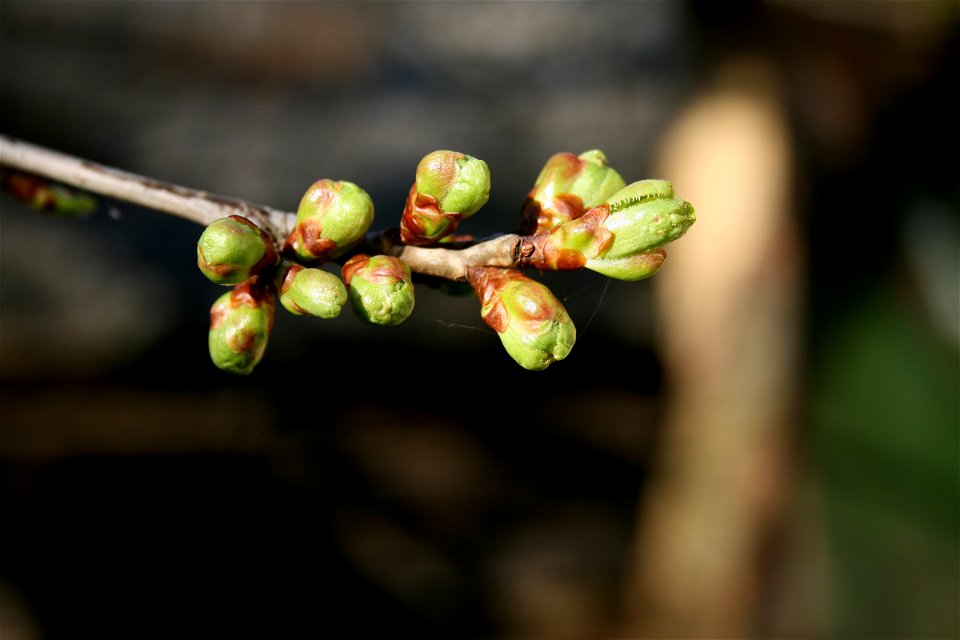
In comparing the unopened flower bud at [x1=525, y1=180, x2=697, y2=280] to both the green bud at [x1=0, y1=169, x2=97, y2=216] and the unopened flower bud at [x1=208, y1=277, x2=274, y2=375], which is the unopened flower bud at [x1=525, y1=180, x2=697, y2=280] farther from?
the green bud at [x1=0, y1=169, x2=97, y2=216]

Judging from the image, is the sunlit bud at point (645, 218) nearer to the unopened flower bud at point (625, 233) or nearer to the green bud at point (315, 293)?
the unopened flower bud at point (625, 233)

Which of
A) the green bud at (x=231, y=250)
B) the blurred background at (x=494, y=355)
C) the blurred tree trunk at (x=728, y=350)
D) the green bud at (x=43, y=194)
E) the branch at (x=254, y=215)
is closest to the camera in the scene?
the green bud at (x=231, y=250)

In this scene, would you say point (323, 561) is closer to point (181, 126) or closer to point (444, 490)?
point (444, 490)

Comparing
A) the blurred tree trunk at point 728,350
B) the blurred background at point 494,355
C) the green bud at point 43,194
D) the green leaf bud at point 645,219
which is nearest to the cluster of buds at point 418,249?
the green leaf bud at point 645,219

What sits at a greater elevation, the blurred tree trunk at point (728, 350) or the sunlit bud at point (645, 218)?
the blurred tree trunk at point (728, 350)

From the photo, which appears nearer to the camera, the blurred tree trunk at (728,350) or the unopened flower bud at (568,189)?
the unopened flower bud at (568,189)

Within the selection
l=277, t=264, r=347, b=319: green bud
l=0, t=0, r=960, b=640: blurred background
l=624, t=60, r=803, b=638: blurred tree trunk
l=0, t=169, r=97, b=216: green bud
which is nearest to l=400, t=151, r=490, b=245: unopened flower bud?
l=277, t=264, r=347, b=319: green bud

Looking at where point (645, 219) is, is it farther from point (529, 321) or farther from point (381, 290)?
point (381, 290)
